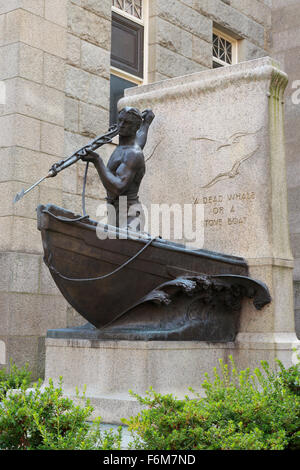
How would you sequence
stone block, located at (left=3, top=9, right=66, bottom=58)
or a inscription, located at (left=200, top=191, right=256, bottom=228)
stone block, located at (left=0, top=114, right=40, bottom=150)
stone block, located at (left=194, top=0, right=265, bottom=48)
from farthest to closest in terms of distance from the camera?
stone block, located at (left=194, top=0, right=265, bottom=48) → stone block, located at (left=3, top=9, right=66, bottom=58) → stone block, located at (left=0, top=114, right=40, bottom=150) → or a inscription, located at (left=200, top=191, right=256, bottom=228)

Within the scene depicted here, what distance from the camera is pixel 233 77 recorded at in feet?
29.9

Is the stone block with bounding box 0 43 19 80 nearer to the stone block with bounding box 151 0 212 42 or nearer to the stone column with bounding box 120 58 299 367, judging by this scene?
the stone column with bounding box 120 58 299 367

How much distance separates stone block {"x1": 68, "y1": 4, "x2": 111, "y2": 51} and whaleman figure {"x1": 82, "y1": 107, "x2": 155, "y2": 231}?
493cm

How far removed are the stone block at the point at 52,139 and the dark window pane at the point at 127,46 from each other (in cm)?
253

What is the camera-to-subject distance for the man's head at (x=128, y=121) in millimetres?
7980

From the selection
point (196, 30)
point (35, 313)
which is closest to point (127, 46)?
Answer: point (196, 30)

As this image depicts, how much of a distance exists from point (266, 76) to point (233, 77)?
0.49 m

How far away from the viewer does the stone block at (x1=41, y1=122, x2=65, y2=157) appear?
1144cm

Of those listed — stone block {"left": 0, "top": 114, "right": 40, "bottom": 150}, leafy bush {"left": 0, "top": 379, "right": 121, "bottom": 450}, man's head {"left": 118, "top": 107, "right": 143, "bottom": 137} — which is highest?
stone block {"left": 0, "top": 114, "right": 40, "bottom": 150}

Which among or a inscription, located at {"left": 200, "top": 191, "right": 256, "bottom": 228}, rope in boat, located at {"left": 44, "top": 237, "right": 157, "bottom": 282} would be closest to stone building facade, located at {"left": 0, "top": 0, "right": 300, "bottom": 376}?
or a inscription, located at {"left": 200, "top": 191, "right": 256, "bottom": 228}

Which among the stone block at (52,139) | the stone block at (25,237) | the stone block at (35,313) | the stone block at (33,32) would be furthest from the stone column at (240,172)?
the stone block at (33,32)

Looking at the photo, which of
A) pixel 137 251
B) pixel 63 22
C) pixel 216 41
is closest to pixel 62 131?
pixel 63 22

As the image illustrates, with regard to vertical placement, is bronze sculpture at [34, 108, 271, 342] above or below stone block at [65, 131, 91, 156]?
below

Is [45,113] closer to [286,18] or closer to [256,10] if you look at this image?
[256,10]
